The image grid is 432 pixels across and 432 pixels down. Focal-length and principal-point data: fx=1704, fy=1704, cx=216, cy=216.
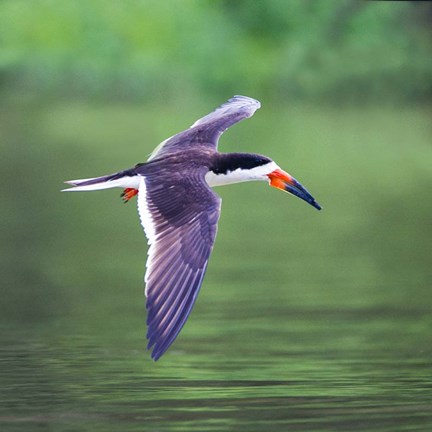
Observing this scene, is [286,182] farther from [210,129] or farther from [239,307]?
[239,307]

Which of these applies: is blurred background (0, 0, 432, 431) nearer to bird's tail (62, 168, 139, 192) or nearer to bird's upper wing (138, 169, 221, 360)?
bird's upper wing (138, 169, 221, 360)

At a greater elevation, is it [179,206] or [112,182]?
[179,206]

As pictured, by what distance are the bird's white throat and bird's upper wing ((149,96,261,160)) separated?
0.35m

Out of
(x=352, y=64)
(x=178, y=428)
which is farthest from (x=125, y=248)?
(x=352, y=64)

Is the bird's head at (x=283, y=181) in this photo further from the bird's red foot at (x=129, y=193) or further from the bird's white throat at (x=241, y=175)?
the bird's red foot at (x=129, y=193)

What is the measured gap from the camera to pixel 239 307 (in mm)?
13250

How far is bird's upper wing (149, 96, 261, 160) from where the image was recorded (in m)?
11.0

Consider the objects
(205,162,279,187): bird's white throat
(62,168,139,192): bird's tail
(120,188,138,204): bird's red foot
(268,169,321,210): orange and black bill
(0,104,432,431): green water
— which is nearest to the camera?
(0,104,432,431): green water

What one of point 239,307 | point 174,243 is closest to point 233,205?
point 239,307

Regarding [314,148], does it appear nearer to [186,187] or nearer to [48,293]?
[48,293]

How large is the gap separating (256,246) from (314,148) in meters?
10.8

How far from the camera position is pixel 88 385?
9.93m

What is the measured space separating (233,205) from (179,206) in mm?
11532

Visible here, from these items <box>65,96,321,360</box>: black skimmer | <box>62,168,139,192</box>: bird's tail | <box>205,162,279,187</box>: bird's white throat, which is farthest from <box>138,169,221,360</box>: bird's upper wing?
<box>205,162,279,187</box>: bird's white throat
